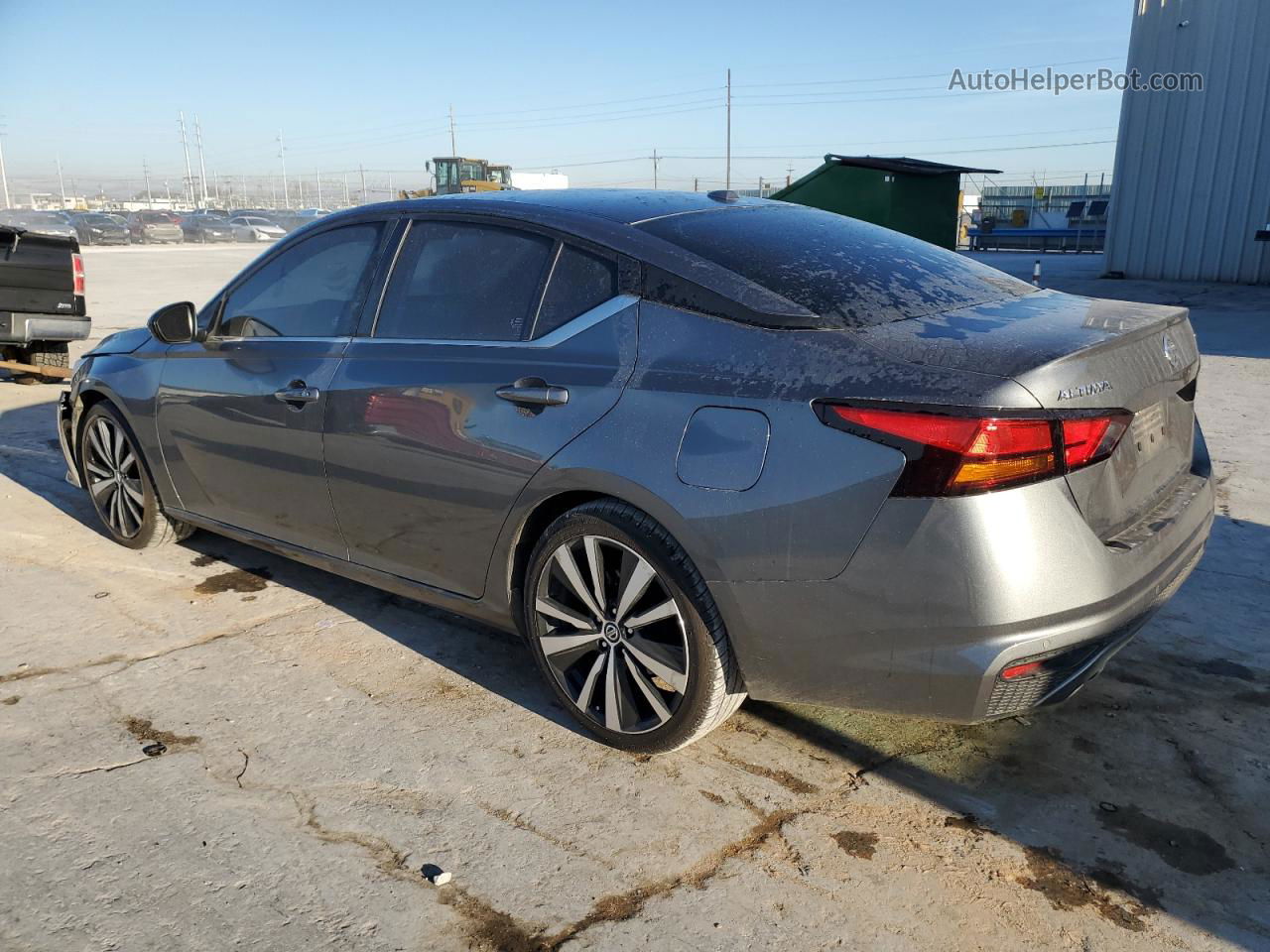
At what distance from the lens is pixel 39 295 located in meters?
9.41

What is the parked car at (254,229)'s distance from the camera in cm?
4703

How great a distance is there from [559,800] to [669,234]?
1.66 metres

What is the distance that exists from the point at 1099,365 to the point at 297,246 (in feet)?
9.59

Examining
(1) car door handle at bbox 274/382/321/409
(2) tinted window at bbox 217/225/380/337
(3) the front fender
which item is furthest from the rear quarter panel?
(3) the front fender

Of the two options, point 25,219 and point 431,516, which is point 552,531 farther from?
point 25,219

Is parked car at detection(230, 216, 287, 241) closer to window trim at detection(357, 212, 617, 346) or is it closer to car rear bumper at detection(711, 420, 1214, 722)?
window trim at detection(357, 212, 617, 346)

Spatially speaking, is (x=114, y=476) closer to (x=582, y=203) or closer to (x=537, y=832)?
(x=582, y=203)

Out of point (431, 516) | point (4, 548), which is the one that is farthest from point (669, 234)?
point (4, 548)

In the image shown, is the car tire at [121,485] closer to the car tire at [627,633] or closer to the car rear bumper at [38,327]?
the car tire at [627,633]

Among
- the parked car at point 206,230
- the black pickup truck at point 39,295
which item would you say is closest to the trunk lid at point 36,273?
the black pickup truck at point 39,295

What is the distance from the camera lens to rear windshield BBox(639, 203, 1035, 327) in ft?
9.02

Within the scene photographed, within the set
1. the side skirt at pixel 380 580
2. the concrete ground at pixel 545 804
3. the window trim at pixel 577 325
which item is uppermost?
the window trim at pixel 577 325

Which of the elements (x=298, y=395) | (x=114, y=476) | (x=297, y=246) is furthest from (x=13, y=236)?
(x=298, y=395)

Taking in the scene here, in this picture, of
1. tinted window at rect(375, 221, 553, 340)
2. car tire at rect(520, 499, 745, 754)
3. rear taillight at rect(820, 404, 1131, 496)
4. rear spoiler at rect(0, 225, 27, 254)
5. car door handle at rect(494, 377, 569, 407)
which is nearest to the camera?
rear taillight at rect(820, 404, 1131, 496)
